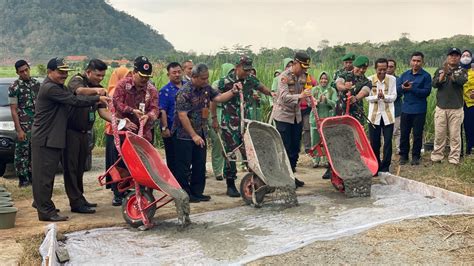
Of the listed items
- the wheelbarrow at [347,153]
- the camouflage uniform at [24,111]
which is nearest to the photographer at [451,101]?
the wheelbarrow at [347,153]

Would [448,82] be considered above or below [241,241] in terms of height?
above

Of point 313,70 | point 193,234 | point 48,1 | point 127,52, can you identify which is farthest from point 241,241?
point 48,1

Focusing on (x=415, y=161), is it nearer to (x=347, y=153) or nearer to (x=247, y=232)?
(x=347, y=153)

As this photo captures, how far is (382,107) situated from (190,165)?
318 centimetres

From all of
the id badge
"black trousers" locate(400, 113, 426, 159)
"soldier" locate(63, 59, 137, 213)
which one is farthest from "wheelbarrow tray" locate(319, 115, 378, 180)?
"soldier" locate(63, 59, 137, 213)

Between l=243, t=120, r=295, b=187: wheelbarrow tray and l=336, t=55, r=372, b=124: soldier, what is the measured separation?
1512mm

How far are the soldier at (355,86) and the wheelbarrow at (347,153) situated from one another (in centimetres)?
21

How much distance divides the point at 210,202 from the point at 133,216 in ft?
4.94

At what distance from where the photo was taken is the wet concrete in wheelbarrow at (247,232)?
5297 mm

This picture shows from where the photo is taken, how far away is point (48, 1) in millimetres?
70625

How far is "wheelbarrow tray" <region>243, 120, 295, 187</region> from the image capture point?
706cm

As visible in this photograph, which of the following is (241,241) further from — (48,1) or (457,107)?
(48,1)

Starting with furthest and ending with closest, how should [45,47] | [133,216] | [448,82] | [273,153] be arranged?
[45,47], [448,82], [273,153], [133,216]

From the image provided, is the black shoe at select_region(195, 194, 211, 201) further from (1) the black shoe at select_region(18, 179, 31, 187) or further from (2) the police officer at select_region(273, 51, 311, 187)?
(1) the black shoe at select_region(18, 179, 31, 187)
